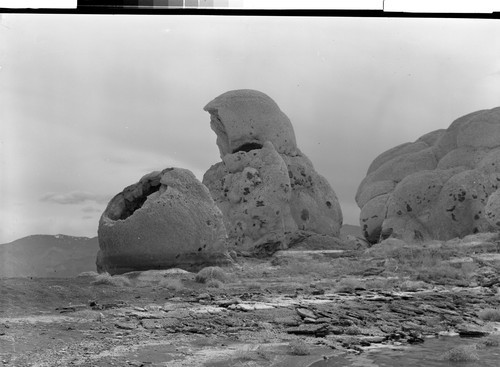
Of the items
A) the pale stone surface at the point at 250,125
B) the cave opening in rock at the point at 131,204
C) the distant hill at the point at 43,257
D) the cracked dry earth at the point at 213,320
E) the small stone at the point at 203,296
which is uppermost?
the pale stone surface at the point at 250,125

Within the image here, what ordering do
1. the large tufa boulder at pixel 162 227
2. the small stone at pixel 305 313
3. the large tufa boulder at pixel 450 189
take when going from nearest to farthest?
the small stone at pixel 305 313, the large tufa boulder at pixel 162 227, the large tufa boulder at pixel 450 189

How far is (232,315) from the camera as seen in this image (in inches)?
289

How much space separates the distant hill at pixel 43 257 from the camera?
6785 mm

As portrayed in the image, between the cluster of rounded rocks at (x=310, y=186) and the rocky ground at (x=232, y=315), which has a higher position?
the cluster of rounded rocks at (x=310, y=186)

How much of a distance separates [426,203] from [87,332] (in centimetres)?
1315

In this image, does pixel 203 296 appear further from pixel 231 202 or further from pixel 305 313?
pixel 231 202

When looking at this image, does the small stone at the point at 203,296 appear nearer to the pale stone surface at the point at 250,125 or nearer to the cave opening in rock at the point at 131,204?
the cave opening in rock at the point at 131,204

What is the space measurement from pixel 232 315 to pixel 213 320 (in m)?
0.28

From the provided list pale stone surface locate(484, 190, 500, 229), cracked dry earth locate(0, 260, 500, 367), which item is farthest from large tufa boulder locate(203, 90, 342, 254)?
cracked dry earth locate(0, 260, 500, 367)

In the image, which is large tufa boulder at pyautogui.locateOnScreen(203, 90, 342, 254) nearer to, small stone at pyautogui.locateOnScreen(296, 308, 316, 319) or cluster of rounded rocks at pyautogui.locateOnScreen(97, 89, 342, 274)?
cluster of rounded rocks at pyautogui.locateOnScreen(97, 89, 342, 274)

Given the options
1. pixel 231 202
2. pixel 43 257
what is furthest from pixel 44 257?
pixel 231 202

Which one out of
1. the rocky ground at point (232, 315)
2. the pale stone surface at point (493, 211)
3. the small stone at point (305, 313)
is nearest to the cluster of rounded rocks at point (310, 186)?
the pale stone surface at point (493, 211)

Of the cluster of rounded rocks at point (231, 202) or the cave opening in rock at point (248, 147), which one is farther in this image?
the cave opening in rock at point (248, 147)

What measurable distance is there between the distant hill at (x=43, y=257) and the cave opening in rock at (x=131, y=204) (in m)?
1.50
